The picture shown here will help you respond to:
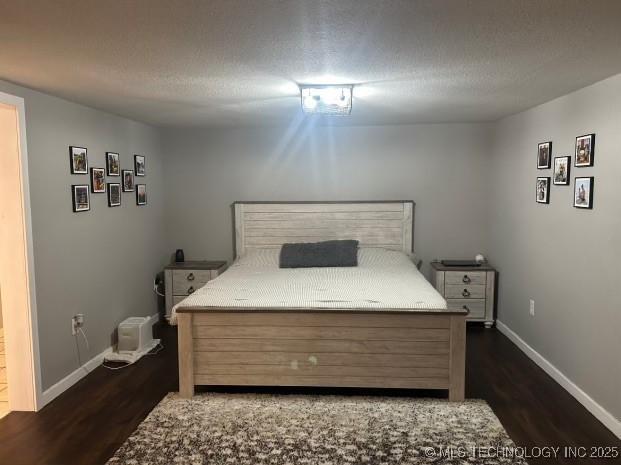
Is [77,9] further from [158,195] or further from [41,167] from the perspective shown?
[158,195]

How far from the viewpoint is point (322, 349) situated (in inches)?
124

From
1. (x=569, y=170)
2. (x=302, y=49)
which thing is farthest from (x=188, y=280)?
(x=569, y=170)

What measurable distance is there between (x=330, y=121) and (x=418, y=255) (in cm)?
169

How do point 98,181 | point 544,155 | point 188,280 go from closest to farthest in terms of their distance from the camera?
point 544,155, point 98,181, point 188,280

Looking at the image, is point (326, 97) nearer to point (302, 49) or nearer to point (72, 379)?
point (302, 49)

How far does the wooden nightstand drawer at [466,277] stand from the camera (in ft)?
15.3

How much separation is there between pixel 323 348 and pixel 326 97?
162 cm

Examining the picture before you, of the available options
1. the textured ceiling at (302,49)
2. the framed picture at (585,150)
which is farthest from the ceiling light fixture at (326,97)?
the framed picture at (585,150)

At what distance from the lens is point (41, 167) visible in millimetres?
3121

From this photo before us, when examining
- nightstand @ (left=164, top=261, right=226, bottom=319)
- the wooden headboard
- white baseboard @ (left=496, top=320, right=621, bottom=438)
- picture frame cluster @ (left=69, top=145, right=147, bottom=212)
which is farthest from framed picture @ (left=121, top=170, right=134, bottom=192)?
white baseboard @ (left=496, top=320, right=621, bottom=438)

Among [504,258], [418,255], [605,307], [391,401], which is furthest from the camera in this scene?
[418,255]

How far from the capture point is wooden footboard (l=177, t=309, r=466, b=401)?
3.11m

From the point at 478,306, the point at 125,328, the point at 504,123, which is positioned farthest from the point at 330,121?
the point at 125,328

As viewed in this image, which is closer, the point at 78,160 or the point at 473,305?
the point at 78,160
